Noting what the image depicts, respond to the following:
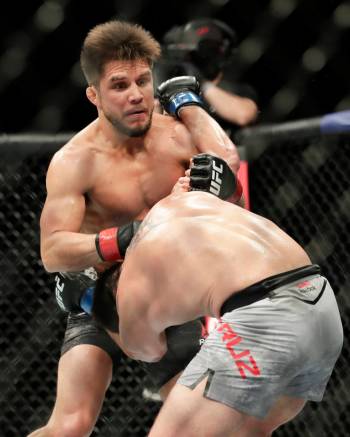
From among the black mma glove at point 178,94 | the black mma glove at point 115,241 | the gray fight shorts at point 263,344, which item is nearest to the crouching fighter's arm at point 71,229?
the black mma glove at point 115,241

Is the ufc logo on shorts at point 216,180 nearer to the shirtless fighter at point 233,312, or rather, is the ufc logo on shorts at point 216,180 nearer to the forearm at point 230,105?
the shirtless fighter at point 233,312

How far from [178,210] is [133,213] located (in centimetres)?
52

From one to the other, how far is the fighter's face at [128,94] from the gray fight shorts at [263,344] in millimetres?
739

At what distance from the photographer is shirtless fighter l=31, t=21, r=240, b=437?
2.00 meters

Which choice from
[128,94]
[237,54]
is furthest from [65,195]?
[237,54]

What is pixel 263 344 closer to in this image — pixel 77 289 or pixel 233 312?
pixel 233 312

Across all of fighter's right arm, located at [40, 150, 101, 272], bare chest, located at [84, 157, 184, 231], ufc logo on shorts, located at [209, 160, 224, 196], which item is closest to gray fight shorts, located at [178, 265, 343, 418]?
ufc logo on shorts, located at [209, 160, 224, 196]

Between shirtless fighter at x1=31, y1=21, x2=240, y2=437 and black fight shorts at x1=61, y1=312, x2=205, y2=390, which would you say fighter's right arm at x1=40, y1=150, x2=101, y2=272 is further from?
black fight shorts at x1=61, y1=312, x2=205, y2=390

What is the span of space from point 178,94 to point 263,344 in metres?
0.92

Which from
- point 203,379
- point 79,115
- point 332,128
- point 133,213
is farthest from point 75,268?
point 79,115

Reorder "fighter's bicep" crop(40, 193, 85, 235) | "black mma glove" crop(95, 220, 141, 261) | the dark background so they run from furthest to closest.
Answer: the dark background, "fighter's bicep" crop(40, 193, 85, 235), "black mma glove" crop(95, 220, 141, 261)

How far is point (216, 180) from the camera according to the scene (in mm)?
1764

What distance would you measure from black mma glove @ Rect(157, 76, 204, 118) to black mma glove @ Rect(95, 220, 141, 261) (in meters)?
0.40

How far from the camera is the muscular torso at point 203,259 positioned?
1.45 meters
